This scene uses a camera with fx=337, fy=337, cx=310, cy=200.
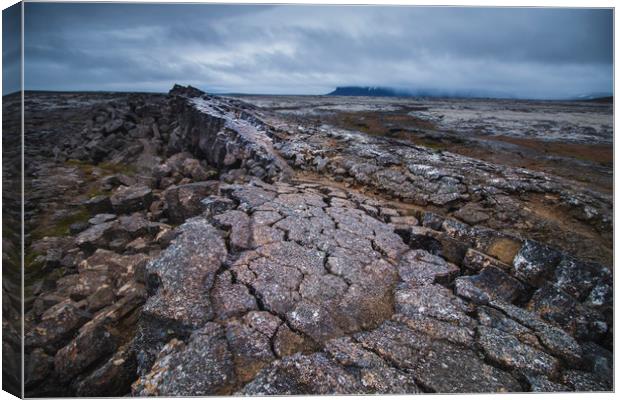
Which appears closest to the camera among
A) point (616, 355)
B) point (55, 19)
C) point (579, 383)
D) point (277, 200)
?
point (579, 383)

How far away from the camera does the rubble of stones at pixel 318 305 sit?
2322 millimetres

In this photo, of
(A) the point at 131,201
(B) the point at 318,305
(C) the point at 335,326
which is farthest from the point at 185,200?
(C) the point at 335,326

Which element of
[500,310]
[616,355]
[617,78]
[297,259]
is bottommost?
[616,355]

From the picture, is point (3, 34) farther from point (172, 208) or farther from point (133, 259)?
point (172, 208)

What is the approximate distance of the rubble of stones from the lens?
→ 232 cm

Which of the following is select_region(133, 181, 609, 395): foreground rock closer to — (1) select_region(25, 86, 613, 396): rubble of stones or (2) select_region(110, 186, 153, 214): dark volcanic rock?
(1) select_region(25, 86, 613, 396): rubble of stones

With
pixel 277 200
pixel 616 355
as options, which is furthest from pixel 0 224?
pixel 616 355

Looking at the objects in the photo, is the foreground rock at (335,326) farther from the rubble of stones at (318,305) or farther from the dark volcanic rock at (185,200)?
the dark volcanic rock at (185,200)

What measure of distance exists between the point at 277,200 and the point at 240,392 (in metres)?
3.04

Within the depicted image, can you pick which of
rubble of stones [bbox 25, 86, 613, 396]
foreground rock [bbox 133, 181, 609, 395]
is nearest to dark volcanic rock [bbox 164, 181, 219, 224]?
rubble of stones [bbox 25, 86, 613, 396]

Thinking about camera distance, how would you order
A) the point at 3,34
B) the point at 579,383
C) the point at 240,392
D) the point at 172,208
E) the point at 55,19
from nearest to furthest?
1. the point at 240,392
2. the point at 579,383
3. the point at 3,34
4. the point at 55,19
5. the point at 172,208

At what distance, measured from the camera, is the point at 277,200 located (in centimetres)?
492

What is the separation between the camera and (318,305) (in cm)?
280

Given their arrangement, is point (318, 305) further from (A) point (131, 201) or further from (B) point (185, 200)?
(A) point (131, 201)
